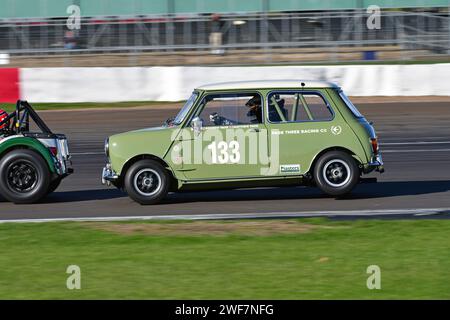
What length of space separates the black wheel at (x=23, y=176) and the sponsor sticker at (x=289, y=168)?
2968 millimetres

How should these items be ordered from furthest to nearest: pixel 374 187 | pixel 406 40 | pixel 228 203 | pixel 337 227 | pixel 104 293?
1. pixel 406 40
2. pixel 374 187
3. pixel 228 203
4. pixel 337 227
5. pixel 104 293

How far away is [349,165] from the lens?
10930mm

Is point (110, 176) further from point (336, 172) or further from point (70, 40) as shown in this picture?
point (70, 40)

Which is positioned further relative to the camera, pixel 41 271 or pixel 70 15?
pixel 70 15

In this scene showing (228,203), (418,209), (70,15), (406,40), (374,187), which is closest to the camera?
(418,209)

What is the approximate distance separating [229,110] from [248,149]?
54cm

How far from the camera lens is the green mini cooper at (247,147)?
10.9 m

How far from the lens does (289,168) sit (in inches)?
430

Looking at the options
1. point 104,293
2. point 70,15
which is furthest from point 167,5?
point 104,293

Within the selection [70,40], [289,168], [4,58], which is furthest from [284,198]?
[70,40]

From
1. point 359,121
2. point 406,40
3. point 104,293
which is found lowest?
point 104,293

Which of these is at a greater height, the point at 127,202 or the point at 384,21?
the point at 384,21

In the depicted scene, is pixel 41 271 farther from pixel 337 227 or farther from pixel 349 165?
pixel 349 165

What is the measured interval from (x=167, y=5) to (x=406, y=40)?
823 cm
